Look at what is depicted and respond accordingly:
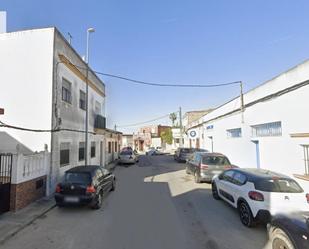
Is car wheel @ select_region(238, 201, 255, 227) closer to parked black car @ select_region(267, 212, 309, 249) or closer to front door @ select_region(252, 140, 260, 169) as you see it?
parked black car @ select_region(267, 212, 309, 249)

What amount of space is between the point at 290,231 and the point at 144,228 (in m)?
3.51

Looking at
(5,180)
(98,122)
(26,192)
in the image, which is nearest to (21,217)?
(26,192)

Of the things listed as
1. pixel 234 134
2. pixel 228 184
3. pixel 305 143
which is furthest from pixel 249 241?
pixel 234 134

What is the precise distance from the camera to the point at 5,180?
7.38 meters

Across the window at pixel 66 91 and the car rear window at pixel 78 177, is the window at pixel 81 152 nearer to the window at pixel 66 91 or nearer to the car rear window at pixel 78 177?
the window at pixel 66 91

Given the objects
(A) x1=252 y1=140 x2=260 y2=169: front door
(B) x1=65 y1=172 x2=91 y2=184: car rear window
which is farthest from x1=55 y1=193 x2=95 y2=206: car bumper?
(A) x1=252 y1=140 x2=260 y2=169: front door

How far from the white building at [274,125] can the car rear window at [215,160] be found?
179 cm

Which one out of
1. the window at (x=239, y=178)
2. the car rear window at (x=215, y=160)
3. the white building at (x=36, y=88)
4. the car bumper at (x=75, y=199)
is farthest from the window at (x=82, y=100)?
the window at (x=239, y=178)

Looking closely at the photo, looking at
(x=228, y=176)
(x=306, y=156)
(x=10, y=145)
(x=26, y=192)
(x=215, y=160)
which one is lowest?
(x=26, y=192)

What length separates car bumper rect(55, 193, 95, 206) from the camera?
741 cm

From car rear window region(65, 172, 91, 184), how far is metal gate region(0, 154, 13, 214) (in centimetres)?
180

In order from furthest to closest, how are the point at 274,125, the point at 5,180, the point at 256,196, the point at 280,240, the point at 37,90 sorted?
the point at 274,125
the point at 37,90
the point at 5,180
the point at 256,196
the point at 280,240

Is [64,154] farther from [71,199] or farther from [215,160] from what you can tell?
[215,160]

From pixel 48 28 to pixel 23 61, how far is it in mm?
1871
